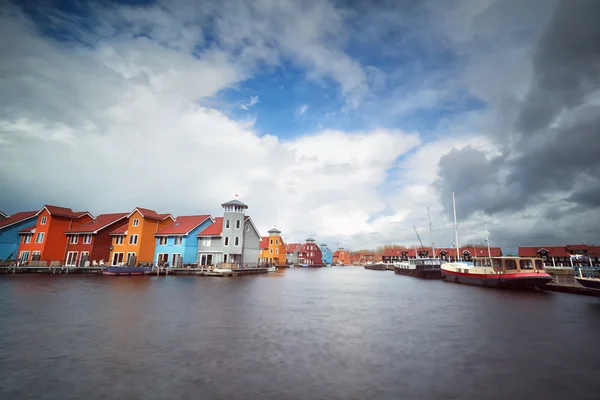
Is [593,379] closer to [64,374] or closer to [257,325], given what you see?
[257,325]

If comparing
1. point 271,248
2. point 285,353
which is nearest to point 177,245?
point 271,248

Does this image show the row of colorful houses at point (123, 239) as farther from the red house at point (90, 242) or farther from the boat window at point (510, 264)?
the boat window at point (510, 264)

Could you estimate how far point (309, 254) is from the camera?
14012cm

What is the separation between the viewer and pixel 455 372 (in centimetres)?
999

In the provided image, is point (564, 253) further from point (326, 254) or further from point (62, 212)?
point (62, 212)

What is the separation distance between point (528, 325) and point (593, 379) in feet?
29.0

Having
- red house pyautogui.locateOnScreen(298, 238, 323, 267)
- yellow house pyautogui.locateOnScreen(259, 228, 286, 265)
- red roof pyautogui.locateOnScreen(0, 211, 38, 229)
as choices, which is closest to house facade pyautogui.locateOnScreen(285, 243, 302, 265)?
red house pyautogui.locateOnScreen(298, 238, 323, 267)

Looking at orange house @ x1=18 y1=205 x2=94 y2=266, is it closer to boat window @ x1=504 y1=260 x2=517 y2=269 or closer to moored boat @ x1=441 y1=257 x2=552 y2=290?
moored boat @ x1=441 y1=257 x2=552 y2=290

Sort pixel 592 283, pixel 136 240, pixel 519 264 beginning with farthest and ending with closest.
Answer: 1. pixel 136 240
2. pixel 519 264
3. pixel 592 283

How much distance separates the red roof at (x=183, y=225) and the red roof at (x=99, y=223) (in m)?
8.24

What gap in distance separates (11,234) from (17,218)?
3.29 metres

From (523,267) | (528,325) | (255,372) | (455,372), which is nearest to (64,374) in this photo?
(255,372)

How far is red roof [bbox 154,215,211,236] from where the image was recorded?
5619 centimetres

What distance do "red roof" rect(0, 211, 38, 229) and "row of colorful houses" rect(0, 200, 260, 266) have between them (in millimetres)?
201
